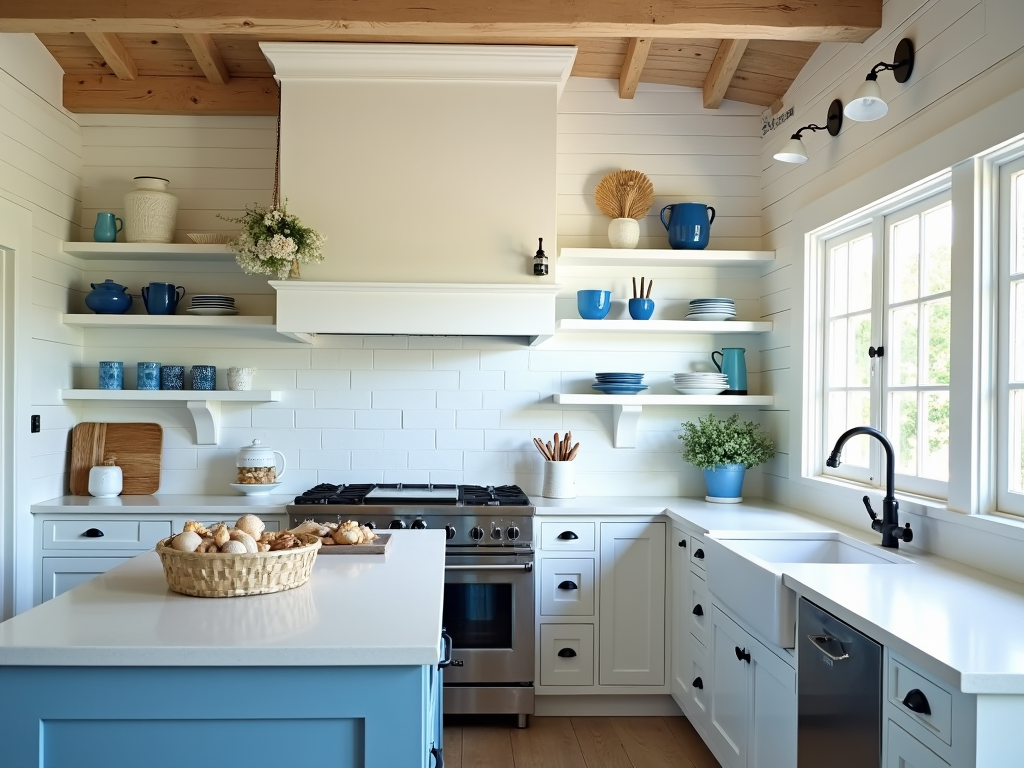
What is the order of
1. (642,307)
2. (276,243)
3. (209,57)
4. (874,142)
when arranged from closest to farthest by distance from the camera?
(874,142), (276,243), (209,57), (642,307)

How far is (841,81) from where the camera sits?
137 inches

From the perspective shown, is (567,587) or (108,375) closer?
(567,587)

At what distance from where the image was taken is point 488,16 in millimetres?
3176

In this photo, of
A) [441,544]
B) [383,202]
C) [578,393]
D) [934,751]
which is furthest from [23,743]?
[578,393]

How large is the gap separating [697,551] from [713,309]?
1.32m

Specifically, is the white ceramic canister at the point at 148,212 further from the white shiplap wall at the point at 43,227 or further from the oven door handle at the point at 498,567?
the oven door handle at the point at 498,567

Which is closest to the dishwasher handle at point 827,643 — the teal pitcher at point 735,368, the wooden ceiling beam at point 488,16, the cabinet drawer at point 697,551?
the cabinet drawer at point 697,551

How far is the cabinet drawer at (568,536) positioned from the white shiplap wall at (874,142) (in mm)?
997

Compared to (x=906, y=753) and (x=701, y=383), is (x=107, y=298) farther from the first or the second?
(x=906, y=753)

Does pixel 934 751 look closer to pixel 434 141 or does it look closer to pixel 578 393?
pixel 578 393

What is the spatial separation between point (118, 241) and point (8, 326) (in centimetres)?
74

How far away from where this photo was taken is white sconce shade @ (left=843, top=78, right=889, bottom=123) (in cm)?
272

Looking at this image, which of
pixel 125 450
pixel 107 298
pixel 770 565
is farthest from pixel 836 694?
pixel 107 298

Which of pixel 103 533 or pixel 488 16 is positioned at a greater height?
pixel 488 16
